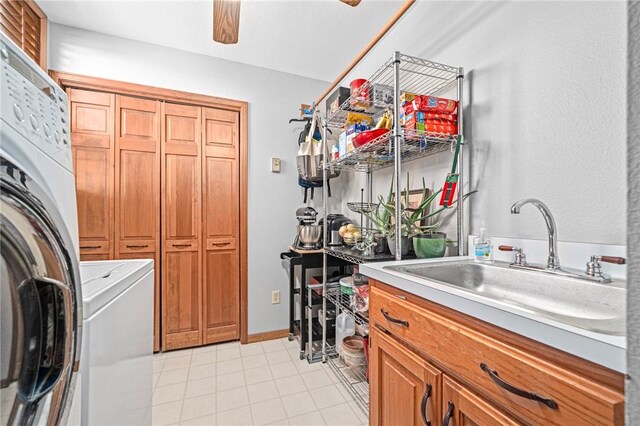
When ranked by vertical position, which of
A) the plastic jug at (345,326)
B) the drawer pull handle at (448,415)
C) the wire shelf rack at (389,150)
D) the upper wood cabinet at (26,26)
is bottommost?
the plastic jug at (345,326)

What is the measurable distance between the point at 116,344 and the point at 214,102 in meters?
2.07

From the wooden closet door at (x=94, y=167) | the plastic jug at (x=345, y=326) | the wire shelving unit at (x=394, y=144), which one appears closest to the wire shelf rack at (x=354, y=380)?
the wire shelving unit at (x=394, y=144)

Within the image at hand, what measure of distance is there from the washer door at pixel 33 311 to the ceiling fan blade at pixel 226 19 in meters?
1.11

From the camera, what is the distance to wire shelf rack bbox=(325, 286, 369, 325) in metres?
1.53

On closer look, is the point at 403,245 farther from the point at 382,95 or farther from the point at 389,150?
the point at 382,95

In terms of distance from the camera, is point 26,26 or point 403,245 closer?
point 403,245

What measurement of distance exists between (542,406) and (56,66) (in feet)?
9.92

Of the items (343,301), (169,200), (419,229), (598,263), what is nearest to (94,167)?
(169,200)

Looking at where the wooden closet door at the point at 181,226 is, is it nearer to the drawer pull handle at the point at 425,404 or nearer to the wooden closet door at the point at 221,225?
the wooden closet door at the point at 221,225

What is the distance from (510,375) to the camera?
566mm

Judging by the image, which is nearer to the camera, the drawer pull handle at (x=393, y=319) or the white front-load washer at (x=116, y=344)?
the white front-load washer at (x=116, y=344)

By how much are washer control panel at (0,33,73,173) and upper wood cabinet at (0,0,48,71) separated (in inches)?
62.8

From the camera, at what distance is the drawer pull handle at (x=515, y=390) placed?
0.50m

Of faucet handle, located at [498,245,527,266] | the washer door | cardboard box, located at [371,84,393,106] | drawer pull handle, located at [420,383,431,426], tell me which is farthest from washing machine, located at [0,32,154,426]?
cardboard box, located at [371,84,393,106]
